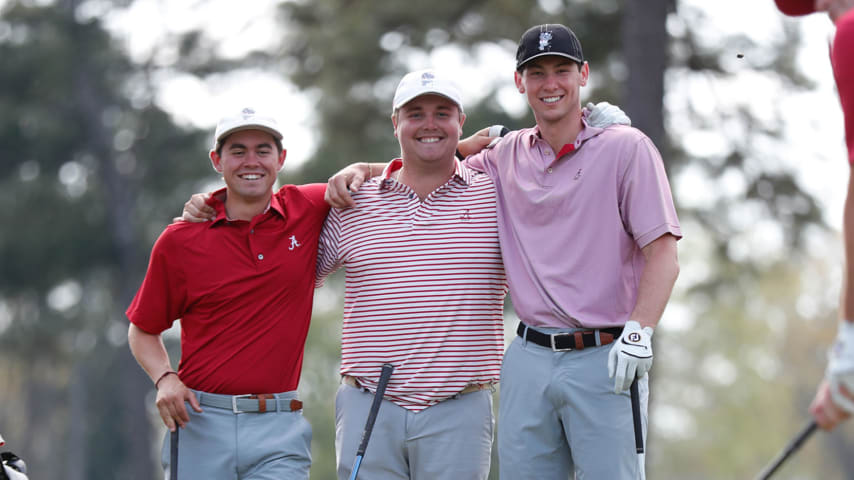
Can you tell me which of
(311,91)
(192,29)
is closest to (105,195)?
(192,29)

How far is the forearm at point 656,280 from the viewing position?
434cm

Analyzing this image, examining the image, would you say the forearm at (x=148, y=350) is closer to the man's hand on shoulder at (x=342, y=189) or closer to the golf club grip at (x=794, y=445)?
the man's hand on shoulder at (x=342, y=189)

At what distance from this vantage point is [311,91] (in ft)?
41.2

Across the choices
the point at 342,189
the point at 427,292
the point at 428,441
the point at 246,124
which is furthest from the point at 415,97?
the point at 428,441

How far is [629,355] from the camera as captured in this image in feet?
13.9

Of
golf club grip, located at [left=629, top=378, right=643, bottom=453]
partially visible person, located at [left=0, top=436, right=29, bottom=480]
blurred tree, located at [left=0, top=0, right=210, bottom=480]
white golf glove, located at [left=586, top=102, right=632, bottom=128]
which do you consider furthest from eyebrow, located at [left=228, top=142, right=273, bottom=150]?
blurred tree, located at [left=0, top=0, right=210, bottom=480]

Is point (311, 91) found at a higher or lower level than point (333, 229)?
higher

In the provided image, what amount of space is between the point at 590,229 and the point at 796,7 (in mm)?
1277

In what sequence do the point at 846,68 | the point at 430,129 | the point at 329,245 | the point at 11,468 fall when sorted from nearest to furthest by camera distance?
the point at 846,68 < the point at 11,468 < the point at 430,129 < the point at 329,245

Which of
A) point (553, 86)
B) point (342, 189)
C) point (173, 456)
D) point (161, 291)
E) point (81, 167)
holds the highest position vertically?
point (81, 167)

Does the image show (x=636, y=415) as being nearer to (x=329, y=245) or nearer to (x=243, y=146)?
(x=329, y=245)

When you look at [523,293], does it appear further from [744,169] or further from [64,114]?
→ [64,114]

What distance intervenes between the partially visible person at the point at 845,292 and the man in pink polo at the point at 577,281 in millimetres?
1107

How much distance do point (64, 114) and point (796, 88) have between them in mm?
15384
